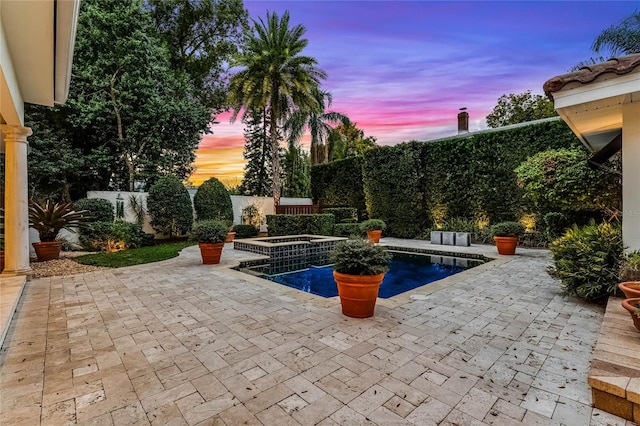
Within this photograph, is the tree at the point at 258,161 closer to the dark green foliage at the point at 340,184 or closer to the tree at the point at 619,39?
the dark green foliage at the point at 340,184

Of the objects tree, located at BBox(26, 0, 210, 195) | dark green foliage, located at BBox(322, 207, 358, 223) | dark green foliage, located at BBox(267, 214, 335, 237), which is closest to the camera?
tree, located at BBox(26, 0, 210, 195)

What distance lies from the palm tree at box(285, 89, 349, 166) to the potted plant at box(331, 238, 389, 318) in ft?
44.7

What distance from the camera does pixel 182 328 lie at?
3.42 metres

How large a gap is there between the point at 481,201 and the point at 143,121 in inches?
539

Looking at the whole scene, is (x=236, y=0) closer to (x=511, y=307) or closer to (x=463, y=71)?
(x=463, y=71)

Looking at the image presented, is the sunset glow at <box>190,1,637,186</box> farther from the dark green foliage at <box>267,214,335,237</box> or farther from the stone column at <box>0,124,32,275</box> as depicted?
the stone column at <box>0,124,32,275</box>

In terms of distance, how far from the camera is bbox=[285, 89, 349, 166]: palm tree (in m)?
17.0

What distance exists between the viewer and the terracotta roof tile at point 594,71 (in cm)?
307

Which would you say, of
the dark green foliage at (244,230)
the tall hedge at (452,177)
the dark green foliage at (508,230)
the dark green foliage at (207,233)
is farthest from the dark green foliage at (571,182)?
the dark green foliage at (244,230)

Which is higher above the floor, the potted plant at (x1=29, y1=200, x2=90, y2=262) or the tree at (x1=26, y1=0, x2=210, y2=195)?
the tree at (x1=26, y1=0, x2=210, y2=195)

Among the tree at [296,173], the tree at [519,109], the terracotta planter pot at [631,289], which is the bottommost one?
the terracotta planter pot at [631,289]

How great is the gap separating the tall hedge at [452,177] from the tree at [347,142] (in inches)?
285

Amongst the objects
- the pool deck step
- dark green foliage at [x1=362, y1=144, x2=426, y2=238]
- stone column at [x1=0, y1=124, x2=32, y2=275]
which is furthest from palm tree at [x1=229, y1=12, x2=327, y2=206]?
the pool deck step

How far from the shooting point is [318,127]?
60.5 feet
